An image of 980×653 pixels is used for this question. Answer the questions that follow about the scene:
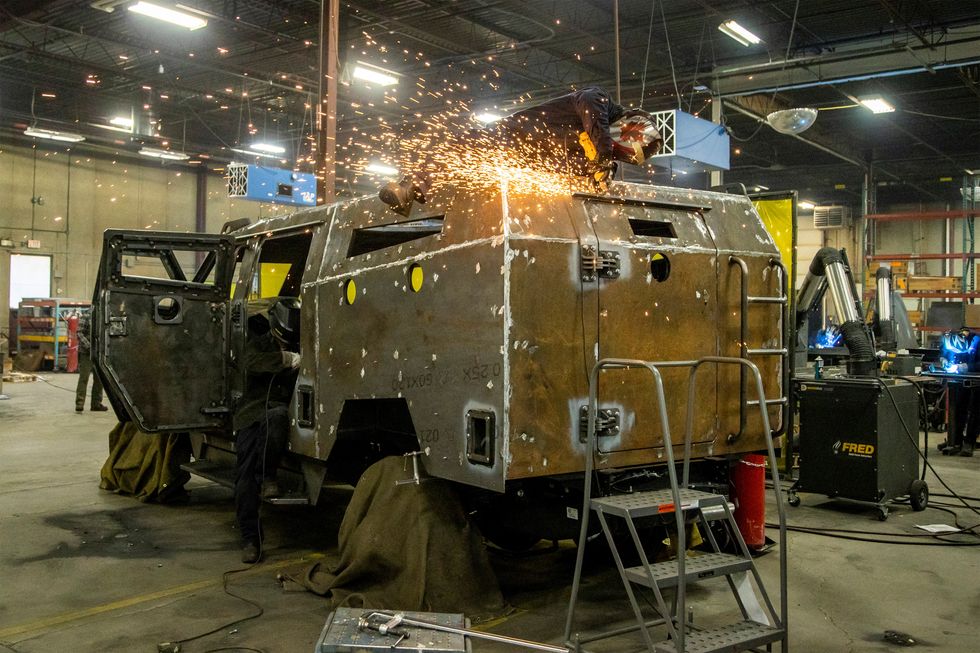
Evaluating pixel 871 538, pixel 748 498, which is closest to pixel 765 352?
pixel 748 498

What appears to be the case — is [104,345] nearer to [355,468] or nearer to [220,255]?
[220,255]

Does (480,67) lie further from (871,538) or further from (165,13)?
(871,538)

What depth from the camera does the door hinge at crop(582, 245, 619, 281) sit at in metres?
4.33

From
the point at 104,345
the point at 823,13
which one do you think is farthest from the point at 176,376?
the point at 823,13

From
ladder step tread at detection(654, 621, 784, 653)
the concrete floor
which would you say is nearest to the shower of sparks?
ladder step tread at detection(654, 621, 784, 653)

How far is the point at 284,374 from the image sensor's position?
5.95 metres

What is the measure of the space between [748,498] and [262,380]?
11.4 feet

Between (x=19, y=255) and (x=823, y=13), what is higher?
(x=823, y=13)

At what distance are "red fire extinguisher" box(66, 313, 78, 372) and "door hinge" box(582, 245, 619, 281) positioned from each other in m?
20.3

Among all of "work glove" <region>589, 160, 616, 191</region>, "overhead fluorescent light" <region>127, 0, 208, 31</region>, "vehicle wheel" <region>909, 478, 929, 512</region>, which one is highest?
"overhead fluorescent light" <region>127, 0, 208, 31</region>

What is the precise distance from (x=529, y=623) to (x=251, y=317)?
120 inches

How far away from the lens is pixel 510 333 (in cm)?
403

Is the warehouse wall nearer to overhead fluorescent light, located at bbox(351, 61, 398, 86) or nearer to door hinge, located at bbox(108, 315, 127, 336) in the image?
overhead fluorescent light, located at bbox(351, 61, 398, 86)

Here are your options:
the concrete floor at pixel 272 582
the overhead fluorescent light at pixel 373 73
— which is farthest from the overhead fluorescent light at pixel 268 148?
the concrete floor at pixel 272 582
